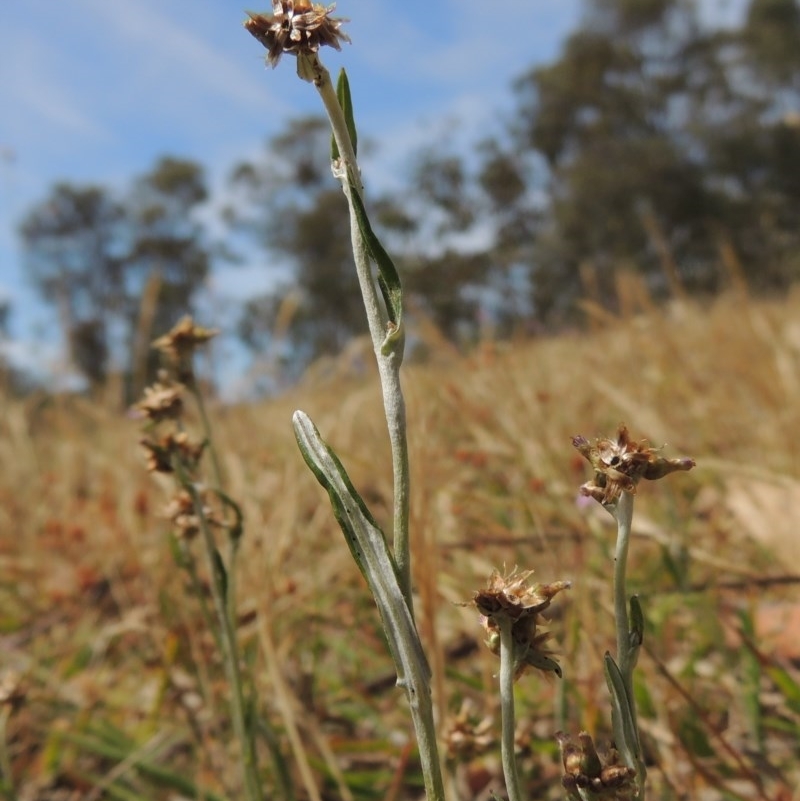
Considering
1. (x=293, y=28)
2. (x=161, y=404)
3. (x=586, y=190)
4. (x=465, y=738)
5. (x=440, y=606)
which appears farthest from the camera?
(x=586, y=190)

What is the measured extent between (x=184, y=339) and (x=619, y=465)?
54 cm

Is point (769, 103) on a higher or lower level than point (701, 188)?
higher

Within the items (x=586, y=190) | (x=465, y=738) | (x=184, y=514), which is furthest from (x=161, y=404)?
(x=586, y=190)

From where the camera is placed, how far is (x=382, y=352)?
0.41m

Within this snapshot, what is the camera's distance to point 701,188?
75.4 ft

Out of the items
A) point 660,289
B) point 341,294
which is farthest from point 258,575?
point 341,294

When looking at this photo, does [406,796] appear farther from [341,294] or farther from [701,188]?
[341,294]

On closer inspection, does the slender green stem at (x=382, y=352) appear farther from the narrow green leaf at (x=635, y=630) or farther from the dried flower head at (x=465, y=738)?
the dried flower head at (x=465, y=738)

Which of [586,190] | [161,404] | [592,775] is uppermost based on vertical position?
[586,190]

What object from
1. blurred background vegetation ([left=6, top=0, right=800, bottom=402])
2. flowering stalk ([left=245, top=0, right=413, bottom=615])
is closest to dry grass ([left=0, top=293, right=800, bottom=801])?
flowering stalk ([left=245, top=0, right=413, bottom=615])

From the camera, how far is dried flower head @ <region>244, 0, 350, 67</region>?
40 cm

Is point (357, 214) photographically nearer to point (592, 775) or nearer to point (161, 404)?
point (592, 775)

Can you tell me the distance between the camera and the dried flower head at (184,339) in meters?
0.83

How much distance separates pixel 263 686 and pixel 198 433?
→ 128 cm
